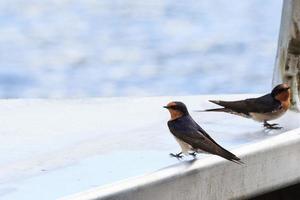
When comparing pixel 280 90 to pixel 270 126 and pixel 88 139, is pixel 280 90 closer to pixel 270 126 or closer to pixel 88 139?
pixel 270 126

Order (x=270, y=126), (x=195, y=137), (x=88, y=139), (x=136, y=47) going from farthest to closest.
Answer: (x=136, y=47) → (x=270, y=126) → (x=88, y=139) → (x=195, y=137)

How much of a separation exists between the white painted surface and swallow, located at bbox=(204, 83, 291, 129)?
0.02 meters

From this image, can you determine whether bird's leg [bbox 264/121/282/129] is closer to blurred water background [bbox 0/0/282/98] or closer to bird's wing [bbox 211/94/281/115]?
bird's wing [bbox 211/94/281/115]

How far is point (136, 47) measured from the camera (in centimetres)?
484

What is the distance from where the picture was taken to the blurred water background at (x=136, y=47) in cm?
388

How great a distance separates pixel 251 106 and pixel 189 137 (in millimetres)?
265

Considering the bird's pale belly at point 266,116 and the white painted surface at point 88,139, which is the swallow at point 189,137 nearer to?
the white painted surface at point 88,139

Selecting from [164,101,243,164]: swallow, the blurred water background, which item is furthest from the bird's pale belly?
the blurred water background

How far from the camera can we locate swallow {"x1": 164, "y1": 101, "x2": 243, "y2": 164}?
5.48ft

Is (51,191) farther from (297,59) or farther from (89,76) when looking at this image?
(89,76)

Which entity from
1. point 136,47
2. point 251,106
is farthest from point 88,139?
point 136,47

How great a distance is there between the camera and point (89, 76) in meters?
4.11

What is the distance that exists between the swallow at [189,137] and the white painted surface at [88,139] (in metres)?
0.03

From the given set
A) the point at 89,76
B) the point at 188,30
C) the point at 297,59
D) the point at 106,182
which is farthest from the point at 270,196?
the point at 188,30
